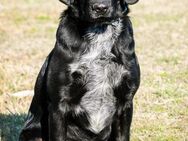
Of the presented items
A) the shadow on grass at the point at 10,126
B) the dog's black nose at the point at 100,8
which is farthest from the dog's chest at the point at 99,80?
the shadow on grass at the point at 10,126

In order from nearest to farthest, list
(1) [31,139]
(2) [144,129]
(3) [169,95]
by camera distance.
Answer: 1. (1) [31,139]
2. (2) [144,129]
3. (3) [169,95]

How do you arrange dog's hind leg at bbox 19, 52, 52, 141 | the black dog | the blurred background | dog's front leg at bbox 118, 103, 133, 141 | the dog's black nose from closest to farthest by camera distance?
the dog's black nose
the black dog
dog's front leg at bbox 118, 103, 133, 141
dog's hind leg at bbox 19, 52, 52, 141
the blurred background

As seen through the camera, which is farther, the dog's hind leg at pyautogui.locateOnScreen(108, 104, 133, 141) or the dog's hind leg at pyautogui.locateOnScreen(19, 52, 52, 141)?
the dog's hind leg at pyautogui.locateOnScreen(19, 52, 52, 141)

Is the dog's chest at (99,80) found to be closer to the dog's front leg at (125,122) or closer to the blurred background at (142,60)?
the dog's front leg at (125,122)

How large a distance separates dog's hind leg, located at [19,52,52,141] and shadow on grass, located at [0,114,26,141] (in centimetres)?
100

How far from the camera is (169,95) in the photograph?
8.73 metres

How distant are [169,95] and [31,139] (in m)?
3.18

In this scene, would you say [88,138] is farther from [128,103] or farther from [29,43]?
[29,43]

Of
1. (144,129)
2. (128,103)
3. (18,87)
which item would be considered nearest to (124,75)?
(128,103)

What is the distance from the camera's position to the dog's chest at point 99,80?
5715mm

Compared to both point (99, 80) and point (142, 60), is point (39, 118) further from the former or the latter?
point (142, 60)

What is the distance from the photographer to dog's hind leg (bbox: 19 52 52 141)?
19.6 ft

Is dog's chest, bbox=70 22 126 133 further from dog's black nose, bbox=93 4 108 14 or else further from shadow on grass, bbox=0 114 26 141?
shadow on grass, bbox=0 114 26 141

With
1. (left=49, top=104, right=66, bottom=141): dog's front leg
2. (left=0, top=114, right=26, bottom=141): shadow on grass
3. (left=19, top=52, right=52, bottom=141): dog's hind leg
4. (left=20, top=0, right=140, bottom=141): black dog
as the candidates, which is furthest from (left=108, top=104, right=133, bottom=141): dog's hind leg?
(left=0, top=114, right=26, bottom=141): shadow on grass
